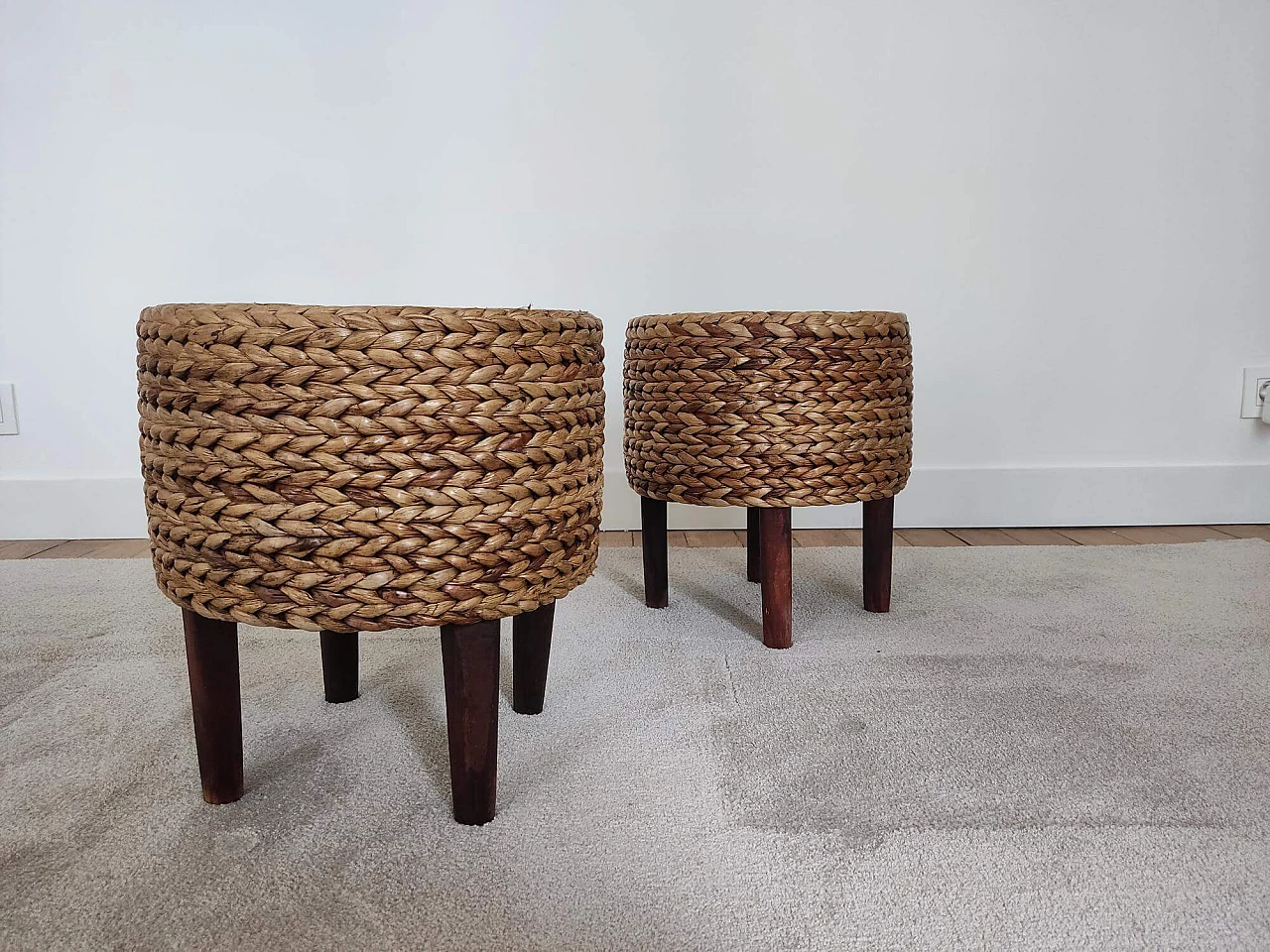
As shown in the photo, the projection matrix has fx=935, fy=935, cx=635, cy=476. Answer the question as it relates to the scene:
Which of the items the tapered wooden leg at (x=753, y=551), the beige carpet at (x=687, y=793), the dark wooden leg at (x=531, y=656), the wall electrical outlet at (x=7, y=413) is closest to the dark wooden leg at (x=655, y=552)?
the beige carpet at (x=687, y=793)

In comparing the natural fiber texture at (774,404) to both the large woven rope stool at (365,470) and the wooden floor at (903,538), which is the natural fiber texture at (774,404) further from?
the wooden floor at (903,538)

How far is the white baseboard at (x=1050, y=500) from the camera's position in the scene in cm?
204

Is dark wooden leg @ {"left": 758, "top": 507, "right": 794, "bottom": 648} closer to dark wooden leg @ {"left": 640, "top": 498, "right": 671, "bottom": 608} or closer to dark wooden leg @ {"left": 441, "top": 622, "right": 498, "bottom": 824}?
dark wooden leg @ {"left": 640, "top": 498, "right": 671, "bottom": 608}

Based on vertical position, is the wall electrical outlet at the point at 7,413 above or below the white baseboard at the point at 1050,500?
above

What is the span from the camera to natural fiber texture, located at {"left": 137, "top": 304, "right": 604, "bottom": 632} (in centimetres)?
66

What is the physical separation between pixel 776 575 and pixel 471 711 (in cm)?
56

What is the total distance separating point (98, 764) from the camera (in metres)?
0.86

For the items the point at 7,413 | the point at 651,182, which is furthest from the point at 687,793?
the point at 7,413

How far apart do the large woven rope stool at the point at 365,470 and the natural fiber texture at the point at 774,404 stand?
466mm

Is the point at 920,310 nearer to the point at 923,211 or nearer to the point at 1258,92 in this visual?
the point at 923,211

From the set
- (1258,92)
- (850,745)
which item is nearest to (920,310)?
(1258,92)

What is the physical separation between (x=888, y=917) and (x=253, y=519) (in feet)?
1.70

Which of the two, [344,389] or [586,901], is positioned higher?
[344,389]

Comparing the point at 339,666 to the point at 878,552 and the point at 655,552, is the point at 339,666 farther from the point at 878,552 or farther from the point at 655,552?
the point at 878,552
